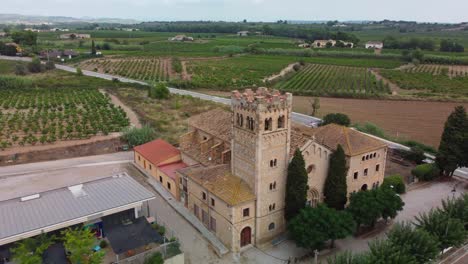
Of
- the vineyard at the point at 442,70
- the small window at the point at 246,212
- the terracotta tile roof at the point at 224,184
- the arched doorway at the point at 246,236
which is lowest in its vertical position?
the arched doorway at the point at 246,236

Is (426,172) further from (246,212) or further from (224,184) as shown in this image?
(224,184)

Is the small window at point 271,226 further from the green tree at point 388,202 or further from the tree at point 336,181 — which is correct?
the green tree at point 388,202

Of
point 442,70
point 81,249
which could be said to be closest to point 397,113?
point 442,70

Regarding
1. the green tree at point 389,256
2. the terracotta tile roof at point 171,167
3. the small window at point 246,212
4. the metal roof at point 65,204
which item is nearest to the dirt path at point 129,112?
the terracotta tile roof at point 171,167

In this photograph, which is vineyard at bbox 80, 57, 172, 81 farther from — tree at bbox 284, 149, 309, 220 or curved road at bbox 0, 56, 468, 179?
tree at bbox 284, 149, 309, 220

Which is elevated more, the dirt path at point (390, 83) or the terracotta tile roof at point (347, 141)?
the terracotta tile roof at point (347, 141)

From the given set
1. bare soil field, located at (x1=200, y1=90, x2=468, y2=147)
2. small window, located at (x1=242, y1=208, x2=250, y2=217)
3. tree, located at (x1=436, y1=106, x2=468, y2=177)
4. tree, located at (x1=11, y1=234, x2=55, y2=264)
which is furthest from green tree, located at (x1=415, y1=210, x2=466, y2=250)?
bare soil field, located at (x1=200, y1=90, x2=468, y2=147)

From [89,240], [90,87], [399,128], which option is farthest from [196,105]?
[89,240]
